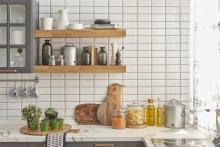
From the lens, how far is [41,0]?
12.3 feet

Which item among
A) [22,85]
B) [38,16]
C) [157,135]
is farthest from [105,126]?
[38,16]

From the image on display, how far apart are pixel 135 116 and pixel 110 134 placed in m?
0.35

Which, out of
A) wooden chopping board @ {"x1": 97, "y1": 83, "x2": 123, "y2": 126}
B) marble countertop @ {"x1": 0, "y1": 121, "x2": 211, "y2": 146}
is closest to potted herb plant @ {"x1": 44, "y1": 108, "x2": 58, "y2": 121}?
marble countertop @ {"x1": 0, "y1": 121, "x2": 211, "y2": 146}

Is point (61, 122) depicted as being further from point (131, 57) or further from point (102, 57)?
point (131, 57)

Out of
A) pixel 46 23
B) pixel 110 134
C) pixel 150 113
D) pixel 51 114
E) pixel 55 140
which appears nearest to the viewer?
pixel 55 140

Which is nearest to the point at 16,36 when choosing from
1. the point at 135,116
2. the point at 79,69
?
the point at 79,69

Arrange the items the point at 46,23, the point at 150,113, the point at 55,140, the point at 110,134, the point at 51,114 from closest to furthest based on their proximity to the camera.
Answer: the point at 55,140, the point at 110,134, the point at 51,114, the point at 46,23, the point at 150,113

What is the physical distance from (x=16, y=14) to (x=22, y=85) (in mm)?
690

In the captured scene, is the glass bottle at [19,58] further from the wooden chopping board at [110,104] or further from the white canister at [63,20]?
the wooden chopping board at [110,104]

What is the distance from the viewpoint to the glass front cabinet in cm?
342

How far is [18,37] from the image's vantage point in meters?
3.43

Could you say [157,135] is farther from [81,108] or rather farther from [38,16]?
[38,16]

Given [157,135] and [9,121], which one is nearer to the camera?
[157,135]

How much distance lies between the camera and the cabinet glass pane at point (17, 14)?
343 cm
